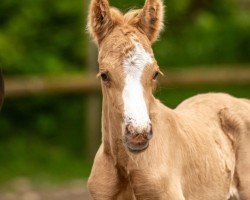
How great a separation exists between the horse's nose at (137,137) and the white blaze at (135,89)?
26mm

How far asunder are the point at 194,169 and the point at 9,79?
7.83m

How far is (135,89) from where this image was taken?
24.6ft

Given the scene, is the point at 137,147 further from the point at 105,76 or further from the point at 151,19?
the point at 151,19

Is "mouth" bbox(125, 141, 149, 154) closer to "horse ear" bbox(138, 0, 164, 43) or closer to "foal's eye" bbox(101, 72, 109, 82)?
"foal's eye" bbox(101, 72, 109, 82)

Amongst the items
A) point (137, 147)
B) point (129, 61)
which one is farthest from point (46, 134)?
point (137, 147)

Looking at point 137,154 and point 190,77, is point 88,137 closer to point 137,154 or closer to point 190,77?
point 190,77

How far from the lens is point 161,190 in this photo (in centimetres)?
801

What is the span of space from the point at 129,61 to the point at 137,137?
613mm

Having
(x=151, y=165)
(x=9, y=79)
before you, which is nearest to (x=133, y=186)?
(x=151, y=165)

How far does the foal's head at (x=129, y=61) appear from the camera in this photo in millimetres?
7371

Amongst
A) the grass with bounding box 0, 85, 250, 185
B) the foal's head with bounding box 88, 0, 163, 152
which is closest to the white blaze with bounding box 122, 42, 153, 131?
the foal's head with bounding box 88, 0, 163, 152

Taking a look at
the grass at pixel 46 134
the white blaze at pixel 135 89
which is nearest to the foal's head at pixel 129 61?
the white blaze at pixel 135 89

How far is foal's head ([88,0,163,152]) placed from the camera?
7.37 m

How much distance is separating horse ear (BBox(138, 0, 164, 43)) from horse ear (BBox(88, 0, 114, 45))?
0.83ft
